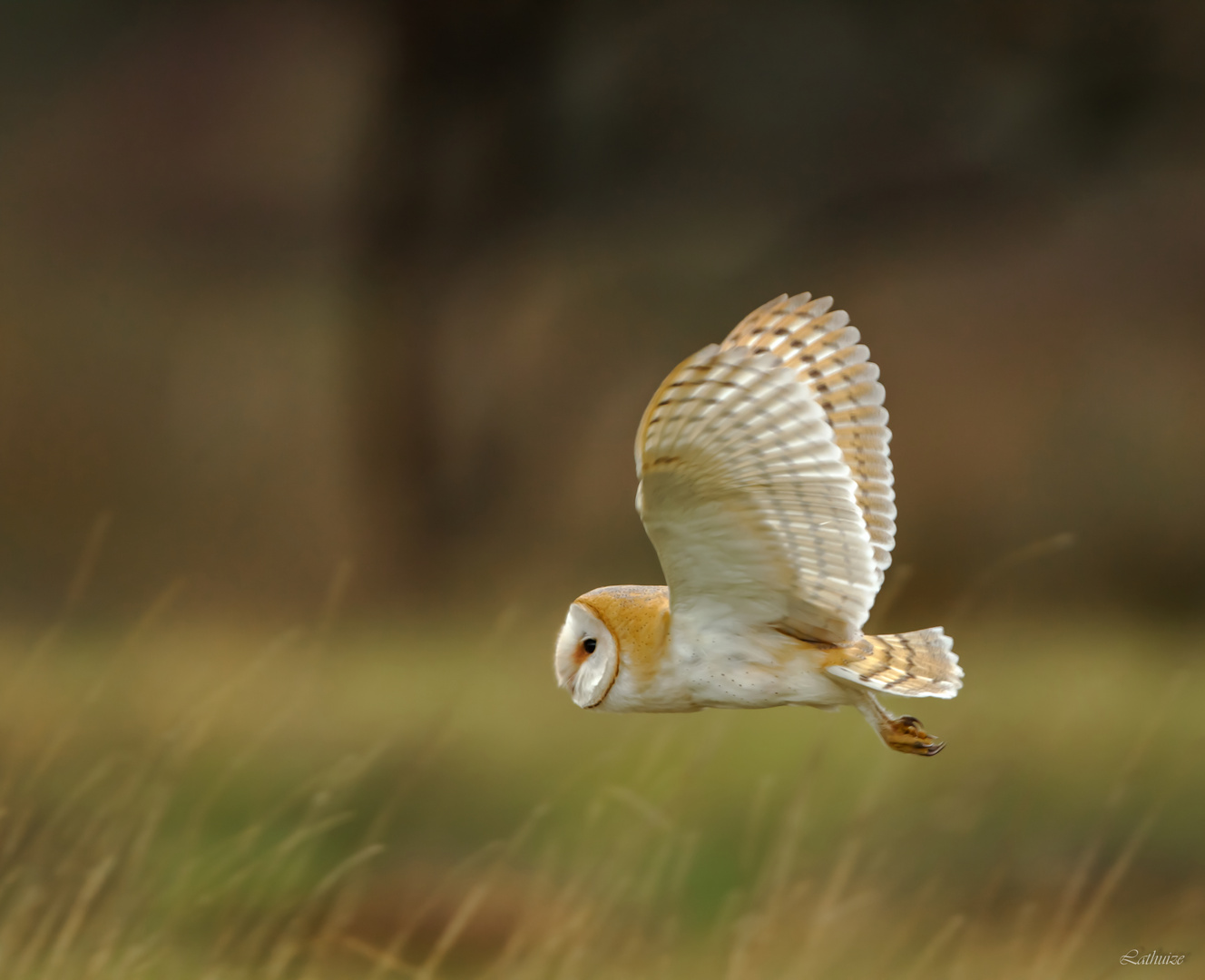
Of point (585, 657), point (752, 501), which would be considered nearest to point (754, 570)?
point (752, 501)

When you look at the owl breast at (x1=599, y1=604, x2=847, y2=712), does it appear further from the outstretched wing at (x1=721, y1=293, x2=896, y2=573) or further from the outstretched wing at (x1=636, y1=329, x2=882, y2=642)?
the outstretched wing at (x1=721, y1=293, x2=896, y2=573)

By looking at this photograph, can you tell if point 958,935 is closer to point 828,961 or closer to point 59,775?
point 828,961

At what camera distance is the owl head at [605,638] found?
2.95ft

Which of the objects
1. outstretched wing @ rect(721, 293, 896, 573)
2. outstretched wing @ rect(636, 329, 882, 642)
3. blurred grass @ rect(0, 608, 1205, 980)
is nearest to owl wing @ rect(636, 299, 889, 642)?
outstretched wing @ rect(636, 329, 882, 642)

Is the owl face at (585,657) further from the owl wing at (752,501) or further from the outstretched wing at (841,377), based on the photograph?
the outstretched wing at (841,377)

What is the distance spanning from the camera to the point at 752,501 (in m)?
0.84

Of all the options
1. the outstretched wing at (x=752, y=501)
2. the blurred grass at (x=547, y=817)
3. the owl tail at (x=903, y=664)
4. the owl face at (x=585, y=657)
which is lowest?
the blurred grass at (x=547, y=817)

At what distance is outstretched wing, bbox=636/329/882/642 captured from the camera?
772 mm

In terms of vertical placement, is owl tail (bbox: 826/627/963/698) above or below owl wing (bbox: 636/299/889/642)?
below

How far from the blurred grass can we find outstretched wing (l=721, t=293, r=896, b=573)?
0.23 meters

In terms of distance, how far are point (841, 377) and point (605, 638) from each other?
13.1 inches

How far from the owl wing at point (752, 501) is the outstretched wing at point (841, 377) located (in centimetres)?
11

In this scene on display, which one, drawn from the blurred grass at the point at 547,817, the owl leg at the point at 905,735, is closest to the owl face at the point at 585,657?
the blurred grass at the point at 547,817

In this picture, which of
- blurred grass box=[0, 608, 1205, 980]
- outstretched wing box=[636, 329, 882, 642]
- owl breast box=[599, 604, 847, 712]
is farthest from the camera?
blurred grass box=[0, 608, 1205, 980]
